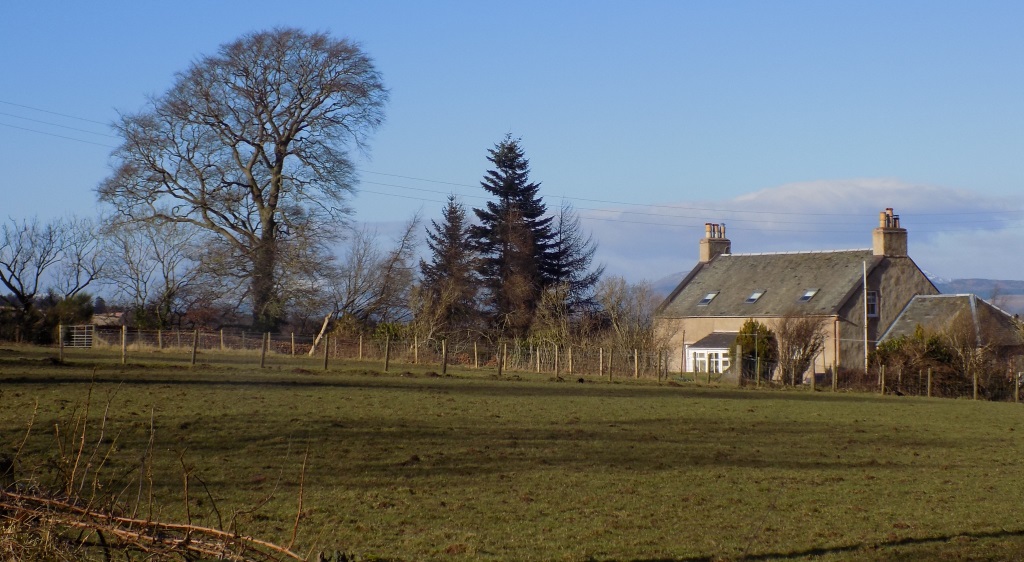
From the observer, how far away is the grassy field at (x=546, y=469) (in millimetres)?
8602

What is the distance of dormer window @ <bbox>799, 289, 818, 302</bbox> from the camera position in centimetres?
4901

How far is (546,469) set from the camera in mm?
12648

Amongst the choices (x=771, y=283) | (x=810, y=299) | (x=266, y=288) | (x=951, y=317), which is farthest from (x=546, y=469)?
(x=771, y=283)

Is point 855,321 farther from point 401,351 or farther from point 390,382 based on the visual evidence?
point 390,382

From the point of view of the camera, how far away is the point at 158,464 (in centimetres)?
1130

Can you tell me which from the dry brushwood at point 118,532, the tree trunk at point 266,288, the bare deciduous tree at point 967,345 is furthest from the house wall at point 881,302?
the dry brushwood at point 118,532

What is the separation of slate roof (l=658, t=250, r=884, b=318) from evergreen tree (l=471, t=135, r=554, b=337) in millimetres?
7667

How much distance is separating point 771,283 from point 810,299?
3485 millimetres

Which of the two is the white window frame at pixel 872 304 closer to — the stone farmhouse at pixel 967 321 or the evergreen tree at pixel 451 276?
the stone farmhouse at pixel 967 321

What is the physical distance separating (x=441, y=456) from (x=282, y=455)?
2097 millimetres

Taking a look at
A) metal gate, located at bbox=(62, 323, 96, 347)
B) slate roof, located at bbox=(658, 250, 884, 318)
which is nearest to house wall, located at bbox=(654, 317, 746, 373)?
slate roof, located at bbox=(658, 250, 884, 318)

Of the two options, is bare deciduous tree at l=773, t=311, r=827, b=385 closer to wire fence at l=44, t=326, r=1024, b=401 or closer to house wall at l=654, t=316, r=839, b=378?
wire fence at l=44, t=326, r=1024, b=401

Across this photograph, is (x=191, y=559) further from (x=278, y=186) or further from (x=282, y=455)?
(x=278, y=186)

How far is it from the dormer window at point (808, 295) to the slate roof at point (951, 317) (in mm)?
3856
